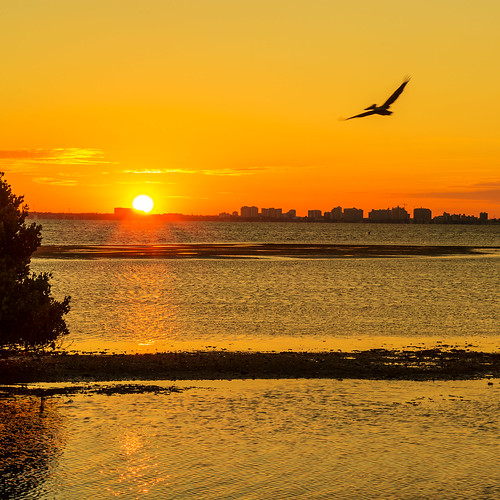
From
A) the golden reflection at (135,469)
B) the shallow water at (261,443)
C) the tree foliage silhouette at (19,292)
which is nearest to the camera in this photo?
the golden reflection at (135,469)

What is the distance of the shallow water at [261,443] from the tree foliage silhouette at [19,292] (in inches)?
169

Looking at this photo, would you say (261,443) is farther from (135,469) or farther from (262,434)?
(135,469)

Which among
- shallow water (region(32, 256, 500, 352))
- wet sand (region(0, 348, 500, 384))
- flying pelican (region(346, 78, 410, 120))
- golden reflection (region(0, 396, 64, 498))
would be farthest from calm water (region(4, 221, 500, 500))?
flying pelican (region(346, 78, 410, 120))

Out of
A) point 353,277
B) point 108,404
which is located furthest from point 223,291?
point 108,404

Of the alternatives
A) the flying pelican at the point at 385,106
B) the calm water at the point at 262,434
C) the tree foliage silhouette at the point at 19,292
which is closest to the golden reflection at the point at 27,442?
the calm water at the point at 262,434

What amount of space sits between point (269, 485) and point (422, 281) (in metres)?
70.0

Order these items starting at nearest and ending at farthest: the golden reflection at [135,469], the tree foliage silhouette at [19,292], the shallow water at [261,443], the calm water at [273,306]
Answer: the golden reflection at [135,469] → the shallow water at [261,443] → the tree foliage silhouette at [19,292] → the calm water at [273,306]

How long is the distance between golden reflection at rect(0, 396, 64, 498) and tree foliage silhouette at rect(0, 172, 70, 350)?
4.06 meters

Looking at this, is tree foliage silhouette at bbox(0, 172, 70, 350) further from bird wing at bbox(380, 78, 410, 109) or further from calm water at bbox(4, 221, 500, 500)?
bird wing at bbox(380, 78, 410, 109)

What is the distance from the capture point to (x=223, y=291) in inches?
2766

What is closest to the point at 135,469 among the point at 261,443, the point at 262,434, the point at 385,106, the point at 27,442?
the point at 27,442

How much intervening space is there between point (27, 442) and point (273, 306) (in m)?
38.5

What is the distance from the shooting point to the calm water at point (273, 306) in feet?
133

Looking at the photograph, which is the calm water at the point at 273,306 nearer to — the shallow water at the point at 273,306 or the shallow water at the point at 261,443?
the shallow water at the point at 273,306
